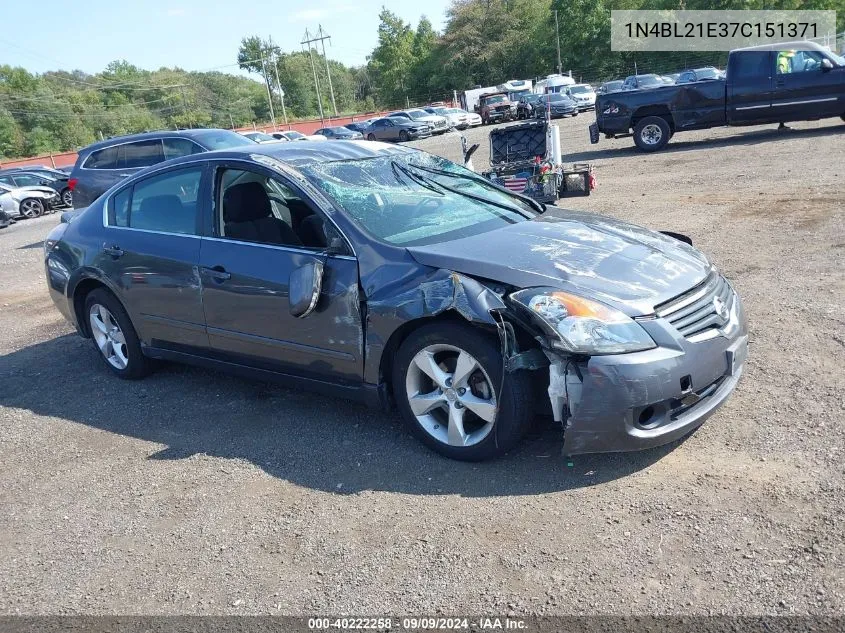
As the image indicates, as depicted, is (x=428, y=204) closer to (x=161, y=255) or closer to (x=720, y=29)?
(x=161, y=255)

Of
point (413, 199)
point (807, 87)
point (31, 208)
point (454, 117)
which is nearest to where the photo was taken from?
point (413, 199)

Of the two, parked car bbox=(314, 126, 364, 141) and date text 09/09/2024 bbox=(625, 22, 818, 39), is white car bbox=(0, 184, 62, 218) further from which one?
date text 09/09/2024 bbox=(625, 22, 818, 39)

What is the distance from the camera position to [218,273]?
14.6 ft

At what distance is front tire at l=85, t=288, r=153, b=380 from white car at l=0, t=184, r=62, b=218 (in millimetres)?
17887

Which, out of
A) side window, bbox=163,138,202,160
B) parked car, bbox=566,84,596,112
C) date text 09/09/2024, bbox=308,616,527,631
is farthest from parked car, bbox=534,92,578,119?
date text 09/09/2024, bbox=308,616,527,631

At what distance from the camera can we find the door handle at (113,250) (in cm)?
516

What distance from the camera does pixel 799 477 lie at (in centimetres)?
326

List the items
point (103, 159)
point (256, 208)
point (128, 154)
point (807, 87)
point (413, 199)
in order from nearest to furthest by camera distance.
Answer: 1. point (413, 199)
2. point (256, 208)
3. point (128, 154)
4. point (103, 159)
5. point (807, 87)

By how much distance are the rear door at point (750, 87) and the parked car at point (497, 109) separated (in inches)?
849

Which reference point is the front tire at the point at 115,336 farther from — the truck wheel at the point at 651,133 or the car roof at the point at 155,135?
the truck wheel at the point at 651,133

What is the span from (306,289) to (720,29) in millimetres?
57537

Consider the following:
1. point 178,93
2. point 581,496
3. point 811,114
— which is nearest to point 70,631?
point 581,496

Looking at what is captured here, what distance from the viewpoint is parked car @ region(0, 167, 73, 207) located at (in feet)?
73.9

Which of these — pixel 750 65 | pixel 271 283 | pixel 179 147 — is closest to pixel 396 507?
pixel 271 283
